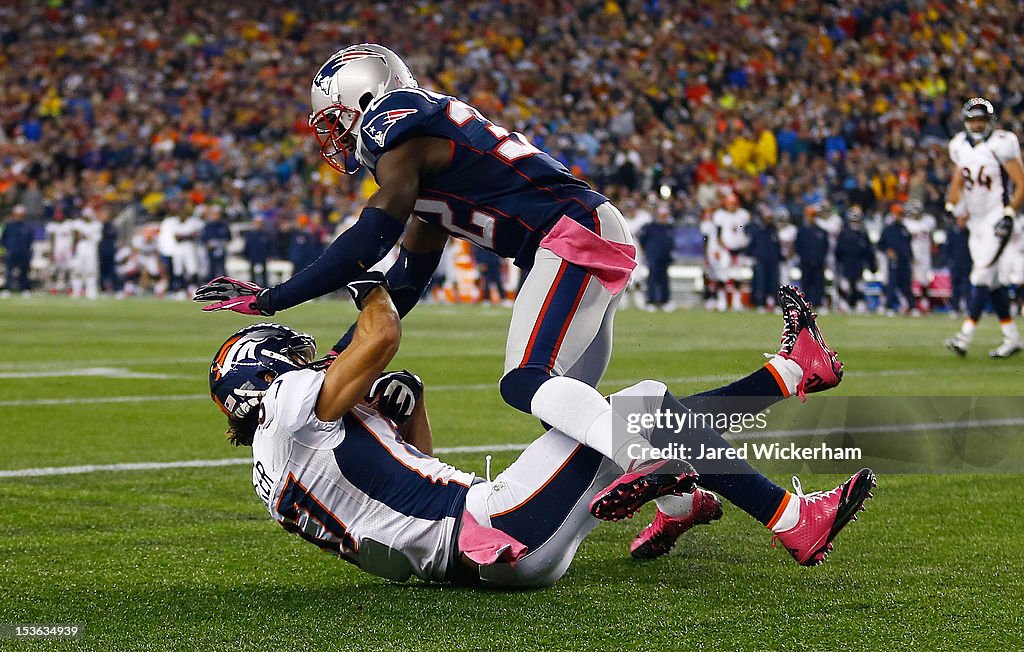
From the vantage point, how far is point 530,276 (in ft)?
12.7

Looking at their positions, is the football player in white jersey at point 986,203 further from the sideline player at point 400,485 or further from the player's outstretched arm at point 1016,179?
the sideline player at point 400,485

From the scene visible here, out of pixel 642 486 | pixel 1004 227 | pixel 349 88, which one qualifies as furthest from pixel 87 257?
pixel 642 486

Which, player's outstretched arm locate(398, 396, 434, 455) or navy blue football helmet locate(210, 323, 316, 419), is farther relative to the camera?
player's outstretched arm locate(398, 396, 434, 455)

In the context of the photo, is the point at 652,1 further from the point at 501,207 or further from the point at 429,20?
the point at 501,207

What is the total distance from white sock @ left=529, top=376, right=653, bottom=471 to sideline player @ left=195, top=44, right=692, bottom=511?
1 centimetres

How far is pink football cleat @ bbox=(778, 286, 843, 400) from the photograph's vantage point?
12.4 feet

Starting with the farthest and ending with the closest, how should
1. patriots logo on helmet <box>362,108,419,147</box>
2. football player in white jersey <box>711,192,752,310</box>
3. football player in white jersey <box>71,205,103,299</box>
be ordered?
football player in white jersey <box>71,205,103,299</box> < football player in white jersey <box>711,192,752,310</box> < patriots logo on helmet <box>362,108,419,147</box>

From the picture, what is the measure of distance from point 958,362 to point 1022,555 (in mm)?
6762

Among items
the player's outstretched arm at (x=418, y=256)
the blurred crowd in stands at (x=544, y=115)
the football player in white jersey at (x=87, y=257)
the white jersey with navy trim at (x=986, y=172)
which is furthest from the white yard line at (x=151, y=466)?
the football player in white jersey at (x=87, y=257)

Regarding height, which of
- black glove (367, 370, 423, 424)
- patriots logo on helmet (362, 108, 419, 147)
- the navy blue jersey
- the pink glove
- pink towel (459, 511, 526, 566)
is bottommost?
pink towel (459, 511, 526, 566)

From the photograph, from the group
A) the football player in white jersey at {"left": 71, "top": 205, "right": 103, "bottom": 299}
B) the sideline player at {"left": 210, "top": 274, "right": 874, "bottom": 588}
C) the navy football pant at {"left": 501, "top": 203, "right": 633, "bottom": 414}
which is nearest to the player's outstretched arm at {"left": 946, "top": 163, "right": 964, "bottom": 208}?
the navy football pant at {"left": 501, "top": 203, "right": 633, "bottom": 414}

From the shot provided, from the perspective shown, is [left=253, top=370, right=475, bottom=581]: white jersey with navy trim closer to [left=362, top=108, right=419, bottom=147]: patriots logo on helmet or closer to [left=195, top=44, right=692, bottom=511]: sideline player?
[left=195, top=44, right=692, bottom=511]: sideline player

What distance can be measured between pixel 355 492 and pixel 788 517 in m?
1.04

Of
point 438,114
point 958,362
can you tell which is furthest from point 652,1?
point 438,114
